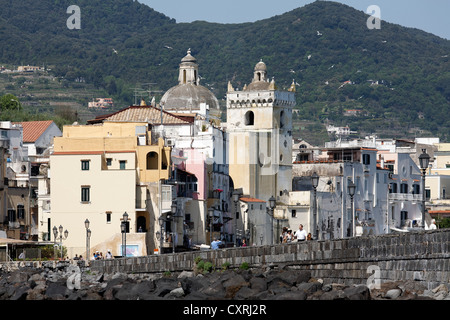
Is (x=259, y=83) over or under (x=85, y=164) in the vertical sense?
over

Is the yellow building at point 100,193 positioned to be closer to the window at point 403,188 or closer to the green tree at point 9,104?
the window at point 403,188

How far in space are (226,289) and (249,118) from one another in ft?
217

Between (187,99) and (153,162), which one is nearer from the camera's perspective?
(153,162)

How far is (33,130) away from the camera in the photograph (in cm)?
11081

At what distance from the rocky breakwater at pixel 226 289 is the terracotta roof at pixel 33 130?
56.3 m

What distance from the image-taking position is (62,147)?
80.9m

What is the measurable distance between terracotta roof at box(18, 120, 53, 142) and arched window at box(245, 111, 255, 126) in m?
17.6

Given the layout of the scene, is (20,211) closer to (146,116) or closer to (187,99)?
(146,116)

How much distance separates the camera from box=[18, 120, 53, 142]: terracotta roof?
10906cm

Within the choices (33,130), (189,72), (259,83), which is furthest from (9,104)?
(259,83)

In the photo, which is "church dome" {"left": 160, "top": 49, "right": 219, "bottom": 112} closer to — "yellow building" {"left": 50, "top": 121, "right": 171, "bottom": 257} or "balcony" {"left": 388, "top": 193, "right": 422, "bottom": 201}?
"balcony" {"left": 388, "top": 193, "right": 422, "bottom": 201}

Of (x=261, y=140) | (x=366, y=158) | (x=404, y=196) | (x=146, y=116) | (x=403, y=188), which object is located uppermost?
(x=146, y=116)

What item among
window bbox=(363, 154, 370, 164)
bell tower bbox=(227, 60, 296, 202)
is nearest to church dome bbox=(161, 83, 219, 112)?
bell tower bbox=(227, 60, 296, 202)
